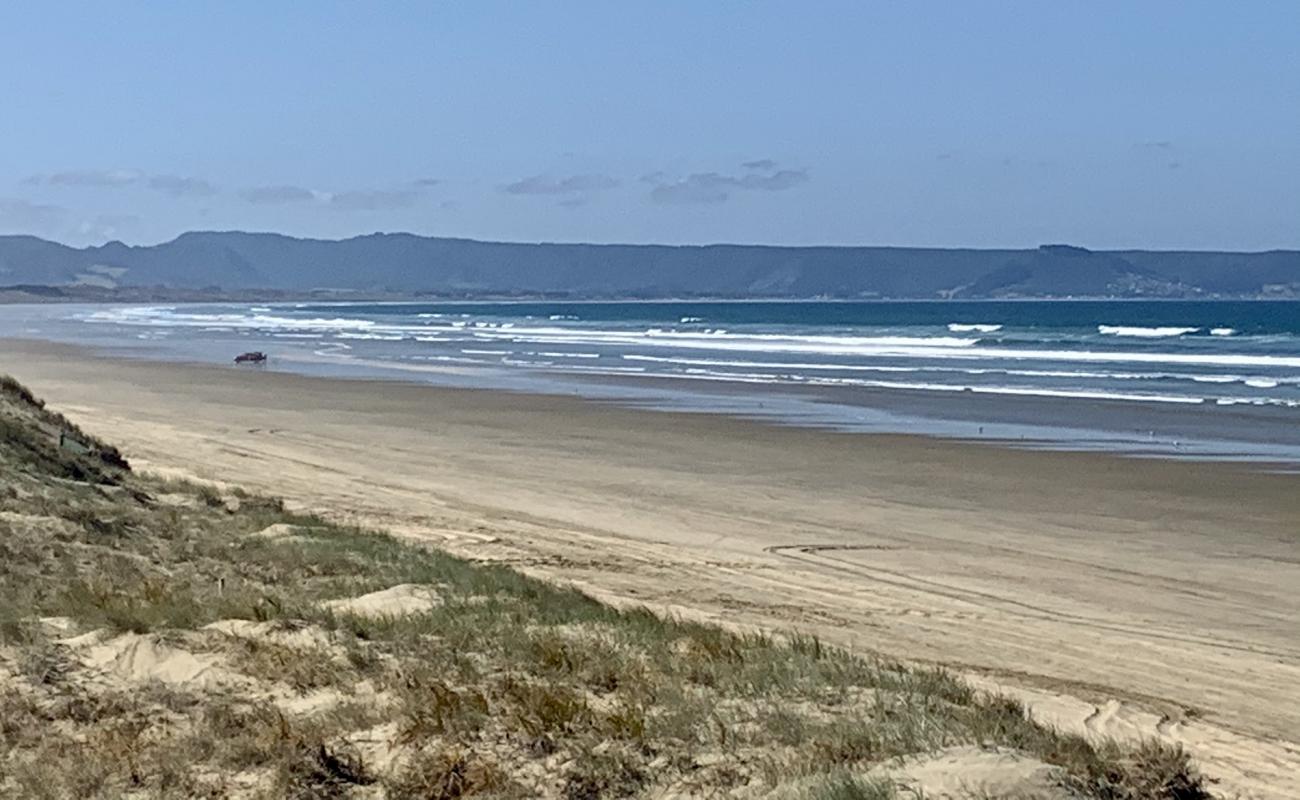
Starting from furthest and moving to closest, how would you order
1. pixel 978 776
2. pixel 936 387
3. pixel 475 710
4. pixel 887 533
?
1. pixel 936 387
2. pixel 887 533
3. pixel 475 710
4. pixel 978 776

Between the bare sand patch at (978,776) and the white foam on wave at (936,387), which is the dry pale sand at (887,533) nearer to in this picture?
the bare sand patch at (978,776)

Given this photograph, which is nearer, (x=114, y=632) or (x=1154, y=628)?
(x=114, y=632)

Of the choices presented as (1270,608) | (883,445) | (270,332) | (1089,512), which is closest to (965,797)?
(1270,608)

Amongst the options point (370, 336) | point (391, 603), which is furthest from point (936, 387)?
point (370, 336)

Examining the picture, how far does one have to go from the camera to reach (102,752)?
673 centimetres

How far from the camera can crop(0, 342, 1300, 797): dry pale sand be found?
10.3 meters

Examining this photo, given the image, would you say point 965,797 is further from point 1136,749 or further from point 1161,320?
point 1161,320

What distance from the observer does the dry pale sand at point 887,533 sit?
10258 millimetres

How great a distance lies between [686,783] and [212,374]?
4031cm

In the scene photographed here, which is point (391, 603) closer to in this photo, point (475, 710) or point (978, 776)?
point (475, 710)

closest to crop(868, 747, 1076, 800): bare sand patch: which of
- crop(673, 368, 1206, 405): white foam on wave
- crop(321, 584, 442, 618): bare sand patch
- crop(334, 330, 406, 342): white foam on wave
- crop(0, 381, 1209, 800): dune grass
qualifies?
crop(0, 381, 1209, 800): dune grass

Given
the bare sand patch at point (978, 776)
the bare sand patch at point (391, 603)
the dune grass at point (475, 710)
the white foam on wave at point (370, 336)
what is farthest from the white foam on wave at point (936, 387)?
the white foam on wave at point (370, 336)

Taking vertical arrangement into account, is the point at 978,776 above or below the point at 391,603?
above

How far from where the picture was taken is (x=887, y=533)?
1703 centimetres
